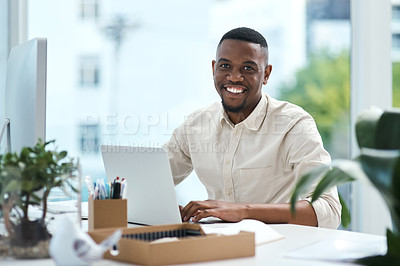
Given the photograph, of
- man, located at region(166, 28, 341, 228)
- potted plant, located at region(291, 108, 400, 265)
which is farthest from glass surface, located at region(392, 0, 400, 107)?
potted plant, located at region(291, 108, 400, 265)

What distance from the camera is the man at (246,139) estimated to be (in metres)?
2.08

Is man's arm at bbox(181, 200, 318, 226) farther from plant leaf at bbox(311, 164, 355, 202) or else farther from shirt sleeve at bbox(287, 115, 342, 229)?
plant leaf at bbox(311, 164, 355, 202)

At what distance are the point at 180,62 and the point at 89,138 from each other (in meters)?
0.68

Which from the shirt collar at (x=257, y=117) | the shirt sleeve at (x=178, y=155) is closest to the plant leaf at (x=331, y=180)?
the shirt collar at (x=257, y=117)

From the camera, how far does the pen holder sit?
1.42 meters

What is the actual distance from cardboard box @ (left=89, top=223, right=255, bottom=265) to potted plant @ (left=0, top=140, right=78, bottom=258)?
0.13m

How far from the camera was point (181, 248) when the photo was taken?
1.12 meters

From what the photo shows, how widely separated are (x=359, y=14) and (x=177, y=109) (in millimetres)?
1227

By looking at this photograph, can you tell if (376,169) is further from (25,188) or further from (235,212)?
(235,212)

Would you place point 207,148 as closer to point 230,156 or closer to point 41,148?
point 230,156

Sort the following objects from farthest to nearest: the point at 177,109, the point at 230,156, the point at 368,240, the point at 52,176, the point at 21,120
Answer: the point at 177,109
the point at 230,156
the point at 21,120
the point at 368,240
the point at 52,176

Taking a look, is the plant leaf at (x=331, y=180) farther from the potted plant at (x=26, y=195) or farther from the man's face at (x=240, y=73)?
the man's face at (x=240, y=73)

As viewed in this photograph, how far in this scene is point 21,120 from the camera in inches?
58.9

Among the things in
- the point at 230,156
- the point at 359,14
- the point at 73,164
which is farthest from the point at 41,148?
the point at 359,14
